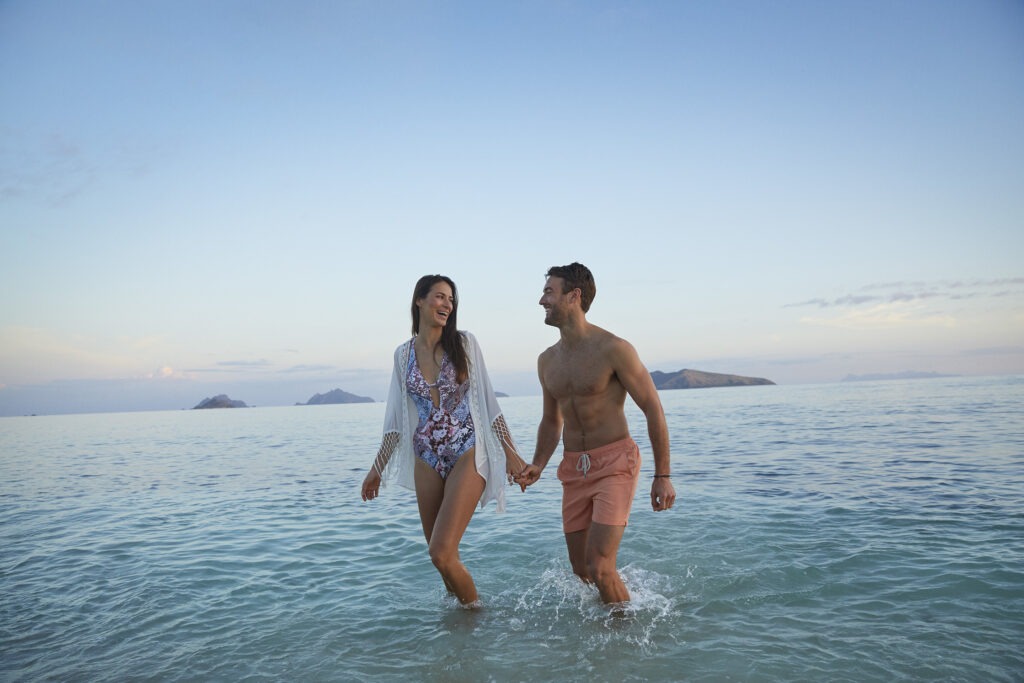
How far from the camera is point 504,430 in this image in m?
4.88

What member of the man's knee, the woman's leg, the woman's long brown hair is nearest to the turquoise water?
the man's knee

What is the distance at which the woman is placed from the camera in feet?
15.5

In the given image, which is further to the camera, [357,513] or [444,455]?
[357,513]

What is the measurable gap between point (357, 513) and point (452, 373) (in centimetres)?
573

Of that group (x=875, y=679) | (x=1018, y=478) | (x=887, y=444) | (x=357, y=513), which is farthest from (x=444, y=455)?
(x=887, y=444)

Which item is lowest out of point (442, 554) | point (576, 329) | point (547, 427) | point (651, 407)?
point (442, 554)

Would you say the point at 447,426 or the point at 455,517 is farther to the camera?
the point at 447,426

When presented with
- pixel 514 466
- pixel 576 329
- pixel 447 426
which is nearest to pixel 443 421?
pixel 447 426

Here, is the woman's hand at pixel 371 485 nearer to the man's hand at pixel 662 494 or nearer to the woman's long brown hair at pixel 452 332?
the woman's long brown hair at pixel 452 332

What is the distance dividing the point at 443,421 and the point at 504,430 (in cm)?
47

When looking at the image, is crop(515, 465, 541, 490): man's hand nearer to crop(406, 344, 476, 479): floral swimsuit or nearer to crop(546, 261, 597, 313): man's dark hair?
crop(406, 344, 476, 479): floral swimsuit

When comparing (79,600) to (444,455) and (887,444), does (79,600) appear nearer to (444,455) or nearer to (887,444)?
(444,455)

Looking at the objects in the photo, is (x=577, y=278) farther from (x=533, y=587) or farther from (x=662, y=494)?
(x=533, y=587)

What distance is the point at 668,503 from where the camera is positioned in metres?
4.51
